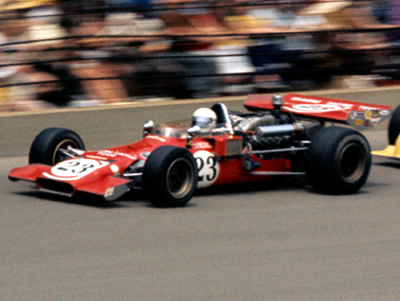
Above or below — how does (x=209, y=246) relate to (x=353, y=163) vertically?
below

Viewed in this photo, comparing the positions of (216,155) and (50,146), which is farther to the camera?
(50,146)

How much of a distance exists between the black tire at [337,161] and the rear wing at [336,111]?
0.43 meters

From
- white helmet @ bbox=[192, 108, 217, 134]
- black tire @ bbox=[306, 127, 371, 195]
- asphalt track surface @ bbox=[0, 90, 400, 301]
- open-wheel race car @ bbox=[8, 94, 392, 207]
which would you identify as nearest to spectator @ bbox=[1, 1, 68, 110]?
asphalt track surface @ bbox=[0, 90, 400, 301]

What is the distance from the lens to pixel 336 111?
763 centimetres

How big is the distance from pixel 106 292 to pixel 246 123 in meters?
3.33

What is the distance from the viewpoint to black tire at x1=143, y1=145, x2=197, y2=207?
6125 millimetres

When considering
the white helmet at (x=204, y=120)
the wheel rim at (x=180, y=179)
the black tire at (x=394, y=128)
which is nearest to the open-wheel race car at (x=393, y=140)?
the black tire at (x=394, y=128)

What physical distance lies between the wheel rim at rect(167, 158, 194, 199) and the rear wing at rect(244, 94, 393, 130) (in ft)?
5.61

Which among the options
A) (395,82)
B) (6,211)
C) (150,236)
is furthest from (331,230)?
(395,82)

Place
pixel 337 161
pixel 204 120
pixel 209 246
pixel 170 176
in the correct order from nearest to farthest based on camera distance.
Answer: pixel 209 246 < pixel 170 176 < pixel 337 161 < pixel 204 120

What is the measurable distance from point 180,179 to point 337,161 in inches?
53.3

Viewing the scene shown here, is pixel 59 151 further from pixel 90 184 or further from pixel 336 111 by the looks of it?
pixel 336 111

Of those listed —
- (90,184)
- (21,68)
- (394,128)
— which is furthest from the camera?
(21,68)

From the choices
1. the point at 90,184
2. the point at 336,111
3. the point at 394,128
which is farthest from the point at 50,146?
the point at 394,128
